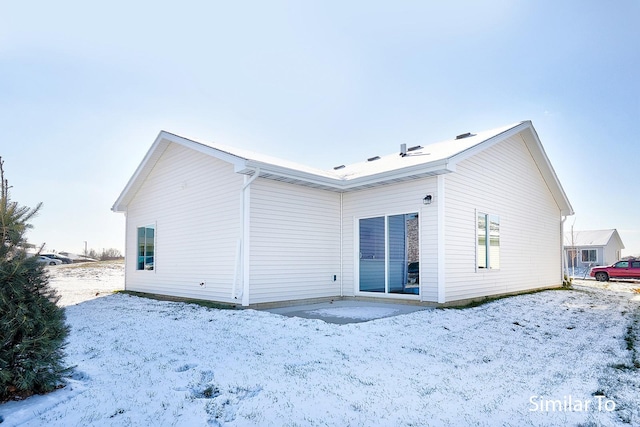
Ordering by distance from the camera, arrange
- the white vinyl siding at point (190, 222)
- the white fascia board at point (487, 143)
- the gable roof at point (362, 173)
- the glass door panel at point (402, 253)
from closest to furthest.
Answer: the gable roof at point (362, 173), the white fascia board at point (487, 143), the white vinyl siding at point (190, 222), the glass door panel at point (402, 253)

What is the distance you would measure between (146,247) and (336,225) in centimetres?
578

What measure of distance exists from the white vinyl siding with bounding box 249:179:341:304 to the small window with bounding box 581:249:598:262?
31.7 metres

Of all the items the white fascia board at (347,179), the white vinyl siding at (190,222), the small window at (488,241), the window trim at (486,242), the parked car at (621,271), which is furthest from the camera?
the parked car at (621,271)

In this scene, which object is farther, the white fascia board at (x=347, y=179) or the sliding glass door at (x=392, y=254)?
the sliding glass door at (x=392, y=254)

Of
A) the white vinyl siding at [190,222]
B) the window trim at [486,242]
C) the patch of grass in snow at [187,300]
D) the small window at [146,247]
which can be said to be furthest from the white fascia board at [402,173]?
the small window at [146,247]

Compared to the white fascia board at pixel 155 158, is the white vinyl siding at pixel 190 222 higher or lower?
lower

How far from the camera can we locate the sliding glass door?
870 cm

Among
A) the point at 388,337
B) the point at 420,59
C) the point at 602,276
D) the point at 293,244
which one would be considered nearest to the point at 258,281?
the point at 293,244

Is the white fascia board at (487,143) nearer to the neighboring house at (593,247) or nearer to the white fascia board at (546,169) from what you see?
the white fascia board at (546,169)

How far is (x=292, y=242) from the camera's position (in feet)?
28.0

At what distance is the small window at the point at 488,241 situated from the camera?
9117 mm

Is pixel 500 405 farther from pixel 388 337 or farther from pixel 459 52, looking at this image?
pixel 459 52

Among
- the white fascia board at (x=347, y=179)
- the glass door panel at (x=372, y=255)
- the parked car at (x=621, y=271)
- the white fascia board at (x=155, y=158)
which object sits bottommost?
the parked car at (x=621, y=271)

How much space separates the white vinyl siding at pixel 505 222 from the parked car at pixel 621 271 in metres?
9.39
